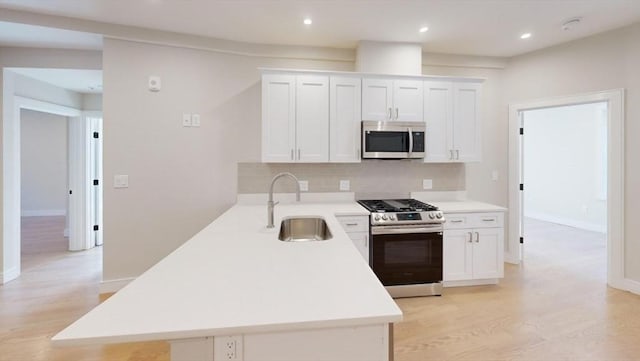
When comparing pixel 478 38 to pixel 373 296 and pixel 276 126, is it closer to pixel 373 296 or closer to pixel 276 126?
pixel 276 126

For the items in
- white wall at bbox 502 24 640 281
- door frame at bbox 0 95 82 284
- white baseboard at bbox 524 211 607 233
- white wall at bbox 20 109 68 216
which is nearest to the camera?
white wall at bbox 502 24 640 281

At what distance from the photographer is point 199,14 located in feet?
9.73

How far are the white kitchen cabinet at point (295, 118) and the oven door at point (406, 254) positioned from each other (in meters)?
1.08

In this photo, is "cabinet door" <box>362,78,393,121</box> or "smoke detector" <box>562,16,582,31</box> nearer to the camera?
"smoke detector" <box>562,16,582,31</box>

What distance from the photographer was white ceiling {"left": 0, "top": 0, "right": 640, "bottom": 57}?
279cm

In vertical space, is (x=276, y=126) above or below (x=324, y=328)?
above

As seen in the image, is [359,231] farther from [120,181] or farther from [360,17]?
[120,181]

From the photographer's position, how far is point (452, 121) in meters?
3.67

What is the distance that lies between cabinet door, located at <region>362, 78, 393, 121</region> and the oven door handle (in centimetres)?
122

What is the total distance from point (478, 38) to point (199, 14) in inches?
117

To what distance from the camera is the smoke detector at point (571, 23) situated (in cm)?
311

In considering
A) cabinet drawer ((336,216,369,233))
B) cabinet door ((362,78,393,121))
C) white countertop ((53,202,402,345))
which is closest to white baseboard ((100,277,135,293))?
white countertop ((53,202,402,345))

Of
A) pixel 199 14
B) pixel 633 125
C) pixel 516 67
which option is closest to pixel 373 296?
pixel 199 14

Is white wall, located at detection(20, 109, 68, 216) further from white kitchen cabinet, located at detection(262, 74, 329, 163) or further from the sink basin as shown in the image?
the sink basin
